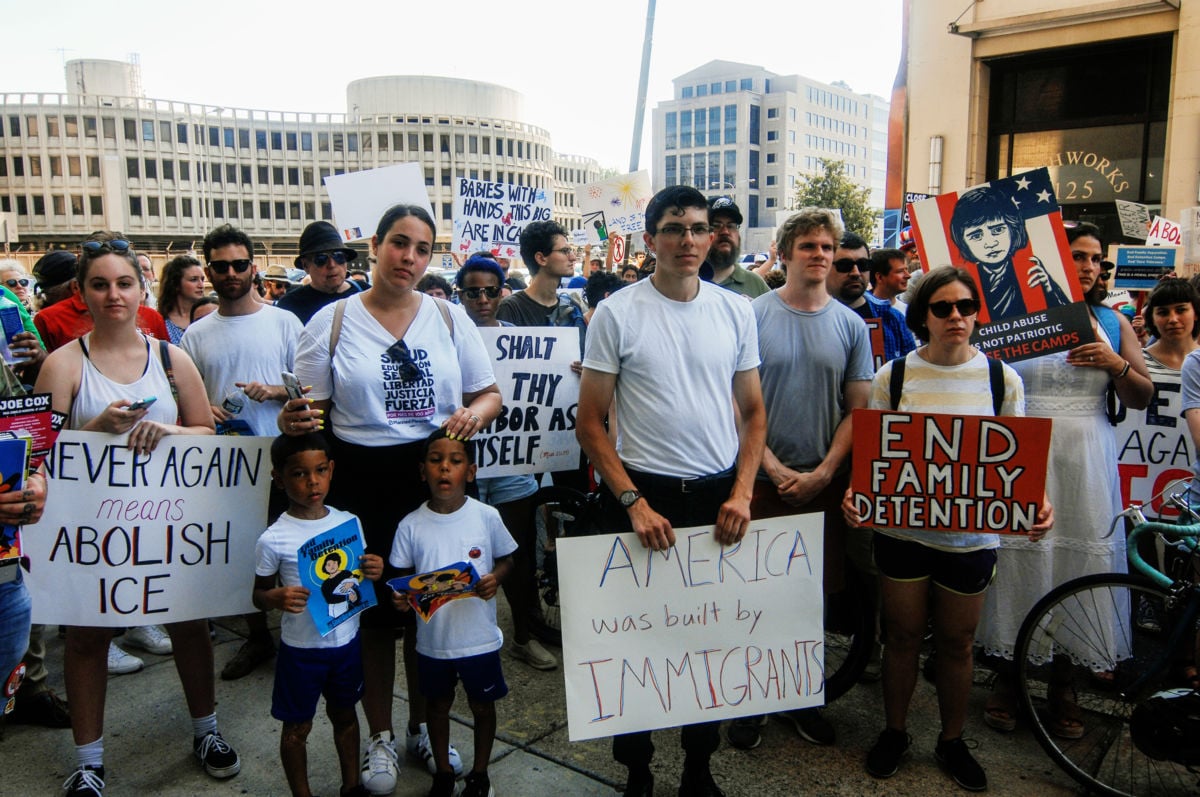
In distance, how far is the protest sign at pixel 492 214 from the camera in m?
9.05

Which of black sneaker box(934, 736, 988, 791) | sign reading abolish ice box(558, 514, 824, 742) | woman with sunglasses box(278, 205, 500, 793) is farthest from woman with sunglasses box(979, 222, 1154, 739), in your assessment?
woman with sunglasses box(278, 205, 500, 793)

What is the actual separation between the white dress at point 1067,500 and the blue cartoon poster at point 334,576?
290 centimetres

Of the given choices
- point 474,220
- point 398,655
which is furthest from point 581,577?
point 474,220

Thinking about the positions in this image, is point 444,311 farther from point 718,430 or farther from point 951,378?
point 951,378

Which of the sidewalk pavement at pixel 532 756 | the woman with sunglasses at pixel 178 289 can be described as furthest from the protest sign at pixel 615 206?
the sidewalk pavement at pixel 532 756

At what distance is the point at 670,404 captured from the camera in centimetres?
314

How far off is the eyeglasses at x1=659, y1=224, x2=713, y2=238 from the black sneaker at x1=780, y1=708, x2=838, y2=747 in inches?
83.2

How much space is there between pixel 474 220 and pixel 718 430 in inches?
253

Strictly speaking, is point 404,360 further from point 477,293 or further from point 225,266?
point 477,293

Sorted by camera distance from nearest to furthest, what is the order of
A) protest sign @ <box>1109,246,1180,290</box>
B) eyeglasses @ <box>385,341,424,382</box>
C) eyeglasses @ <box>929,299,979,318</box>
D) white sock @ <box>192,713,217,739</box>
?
1. eyeglasses @ <box>385,341,424,382</box>
2. eyeglasses @ <box>929,299,979,318</box>
3. white sock @ <box>192,713,217,739</box>
4. protest sign @ <box>1109,246,1180,290</box>

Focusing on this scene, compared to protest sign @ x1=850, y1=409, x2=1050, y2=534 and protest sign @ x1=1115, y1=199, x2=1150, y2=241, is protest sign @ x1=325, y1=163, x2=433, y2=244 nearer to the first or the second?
protest sign @ x1=850, y1=409, x2=1050, y2=534

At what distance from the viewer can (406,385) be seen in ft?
10.9

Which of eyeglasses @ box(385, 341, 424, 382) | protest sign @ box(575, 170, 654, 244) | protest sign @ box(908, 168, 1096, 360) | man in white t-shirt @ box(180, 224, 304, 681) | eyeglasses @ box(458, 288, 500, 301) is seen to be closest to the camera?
eyeglasses @ box(385, 341, 424, 382)

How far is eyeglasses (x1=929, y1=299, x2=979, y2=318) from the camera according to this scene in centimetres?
341
